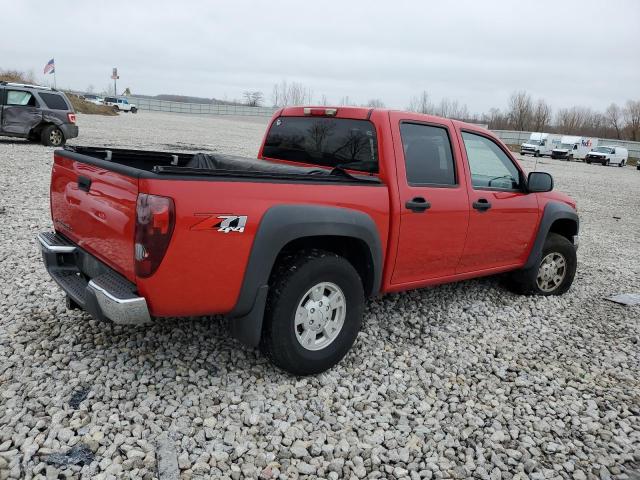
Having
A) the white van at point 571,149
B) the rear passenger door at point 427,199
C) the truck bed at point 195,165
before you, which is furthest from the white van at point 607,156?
the truck bed at point 195,165

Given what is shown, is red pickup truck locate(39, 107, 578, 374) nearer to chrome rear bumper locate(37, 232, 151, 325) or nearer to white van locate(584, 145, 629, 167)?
chrome rear bumper locate(37, 232, 151, 325)

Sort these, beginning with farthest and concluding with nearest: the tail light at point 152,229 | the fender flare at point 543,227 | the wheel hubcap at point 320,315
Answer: the fender flare at point 543,227, the wheel hubcap at point 320,315, the tail light at point 152,229

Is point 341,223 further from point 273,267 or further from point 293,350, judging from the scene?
point 293,350

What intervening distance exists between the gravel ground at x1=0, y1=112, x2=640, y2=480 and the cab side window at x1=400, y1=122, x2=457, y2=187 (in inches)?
50.8

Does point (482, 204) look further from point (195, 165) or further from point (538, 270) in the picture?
point (195, 165)

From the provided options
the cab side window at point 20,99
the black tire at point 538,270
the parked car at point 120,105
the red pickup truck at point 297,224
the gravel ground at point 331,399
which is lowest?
the gravel ground at point 331,399

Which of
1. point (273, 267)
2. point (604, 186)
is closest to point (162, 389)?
point (273, 267)

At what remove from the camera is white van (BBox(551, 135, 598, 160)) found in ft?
140

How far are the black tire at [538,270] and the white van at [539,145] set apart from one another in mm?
38167

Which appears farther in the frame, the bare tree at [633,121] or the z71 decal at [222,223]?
the bare tree at [633,121]

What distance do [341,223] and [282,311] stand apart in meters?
0.67

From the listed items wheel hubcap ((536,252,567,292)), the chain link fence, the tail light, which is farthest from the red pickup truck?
the chain link fence

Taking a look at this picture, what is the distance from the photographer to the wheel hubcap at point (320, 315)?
3.31 meters

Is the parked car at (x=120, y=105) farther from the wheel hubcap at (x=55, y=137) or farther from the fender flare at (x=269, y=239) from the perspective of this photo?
the fender flare at (x=269, y=239)
